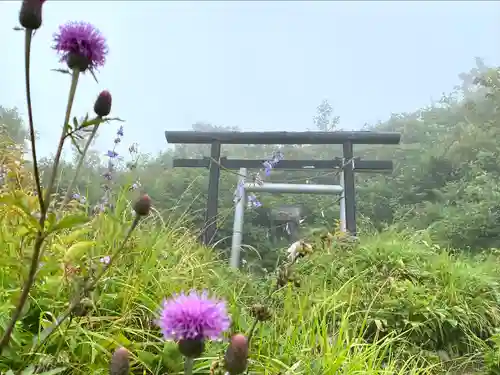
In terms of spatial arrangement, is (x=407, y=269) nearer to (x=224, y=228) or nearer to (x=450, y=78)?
(x=224, y=228)

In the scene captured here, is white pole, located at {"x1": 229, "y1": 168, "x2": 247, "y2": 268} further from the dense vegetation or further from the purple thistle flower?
the purple thistle flower

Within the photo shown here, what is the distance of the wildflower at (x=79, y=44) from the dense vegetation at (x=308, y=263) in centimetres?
9

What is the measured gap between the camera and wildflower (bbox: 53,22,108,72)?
576 mm

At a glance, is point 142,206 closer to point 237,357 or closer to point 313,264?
point 237,357

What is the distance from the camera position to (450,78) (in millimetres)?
3855

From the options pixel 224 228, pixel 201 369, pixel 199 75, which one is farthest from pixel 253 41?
pixel 201 369

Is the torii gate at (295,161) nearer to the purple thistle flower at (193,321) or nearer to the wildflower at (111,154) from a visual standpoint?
the wildflower at (111,154)

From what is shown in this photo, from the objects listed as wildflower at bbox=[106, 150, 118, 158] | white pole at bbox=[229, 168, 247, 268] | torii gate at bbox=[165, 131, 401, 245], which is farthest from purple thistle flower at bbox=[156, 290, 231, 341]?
torii gate at bbox=[165, 131, 401, 245]

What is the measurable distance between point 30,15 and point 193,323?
13.7 inches

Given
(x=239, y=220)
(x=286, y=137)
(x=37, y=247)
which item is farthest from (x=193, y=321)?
(x=286, y=137)

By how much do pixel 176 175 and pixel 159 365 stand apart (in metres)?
2.45

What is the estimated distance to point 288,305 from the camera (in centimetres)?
152

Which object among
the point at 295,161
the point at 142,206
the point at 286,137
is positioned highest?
the point at 286,137

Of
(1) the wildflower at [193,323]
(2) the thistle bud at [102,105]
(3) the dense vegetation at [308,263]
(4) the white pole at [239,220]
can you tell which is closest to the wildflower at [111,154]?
(3) the dense vegetation at [308,263]
